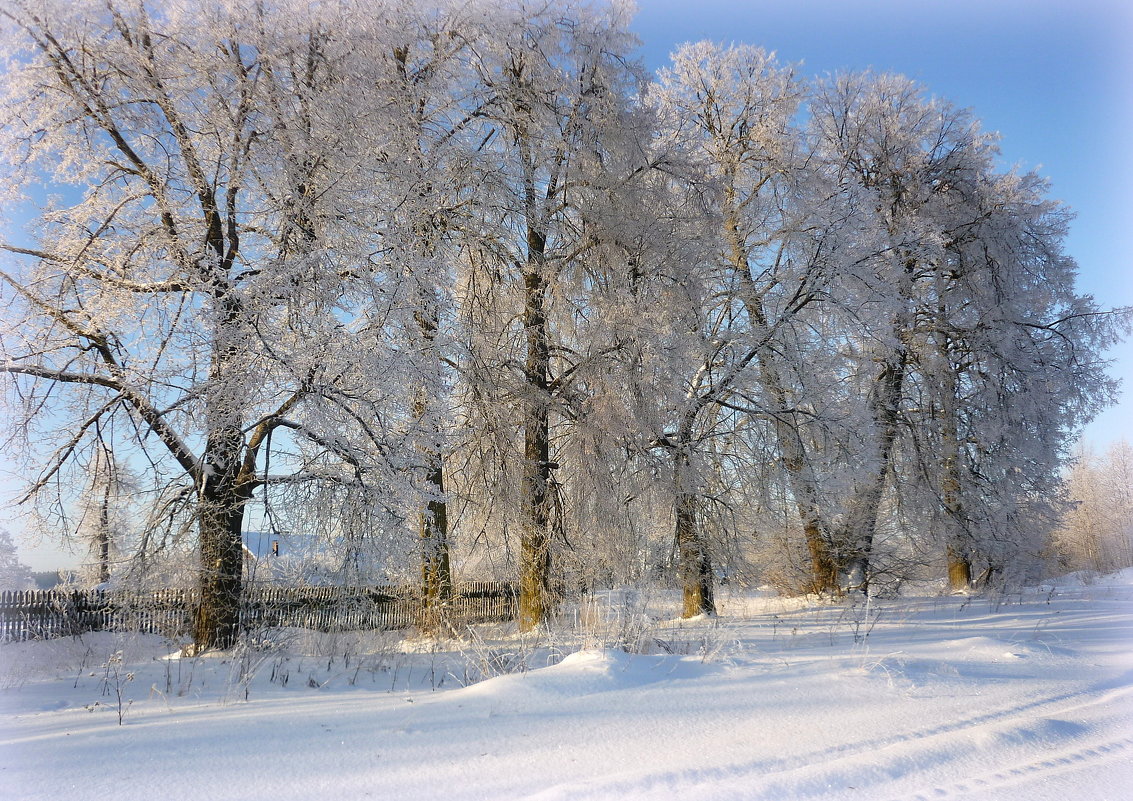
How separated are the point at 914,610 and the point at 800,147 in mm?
9311

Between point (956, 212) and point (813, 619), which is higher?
point (956, 212)

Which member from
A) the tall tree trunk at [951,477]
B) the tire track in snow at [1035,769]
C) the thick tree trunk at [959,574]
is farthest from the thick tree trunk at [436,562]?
the thick tree trunk at [959,574]

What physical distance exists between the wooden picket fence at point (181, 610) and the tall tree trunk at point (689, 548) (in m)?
3.94

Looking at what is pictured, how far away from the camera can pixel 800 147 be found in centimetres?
1448

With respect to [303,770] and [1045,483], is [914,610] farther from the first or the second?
[303,770]

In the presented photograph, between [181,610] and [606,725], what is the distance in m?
9.80

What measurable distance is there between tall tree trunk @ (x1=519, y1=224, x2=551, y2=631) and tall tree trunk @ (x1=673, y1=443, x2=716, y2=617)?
2.17m

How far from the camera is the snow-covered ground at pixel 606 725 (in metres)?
3.10

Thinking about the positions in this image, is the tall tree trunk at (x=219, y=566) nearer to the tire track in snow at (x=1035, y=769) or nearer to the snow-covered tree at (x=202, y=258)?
the snow-covered tree at (x=202, y=258)

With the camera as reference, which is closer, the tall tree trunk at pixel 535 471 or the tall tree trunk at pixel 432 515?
the tall tree trunk at pixel 432 515

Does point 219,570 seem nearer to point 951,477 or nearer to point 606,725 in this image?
point 606,725

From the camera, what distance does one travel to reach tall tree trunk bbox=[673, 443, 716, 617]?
1120cm

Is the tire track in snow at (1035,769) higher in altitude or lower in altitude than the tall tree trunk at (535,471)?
lower

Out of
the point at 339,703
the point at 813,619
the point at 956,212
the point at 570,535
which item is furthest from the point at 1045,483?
the point at 339,703
